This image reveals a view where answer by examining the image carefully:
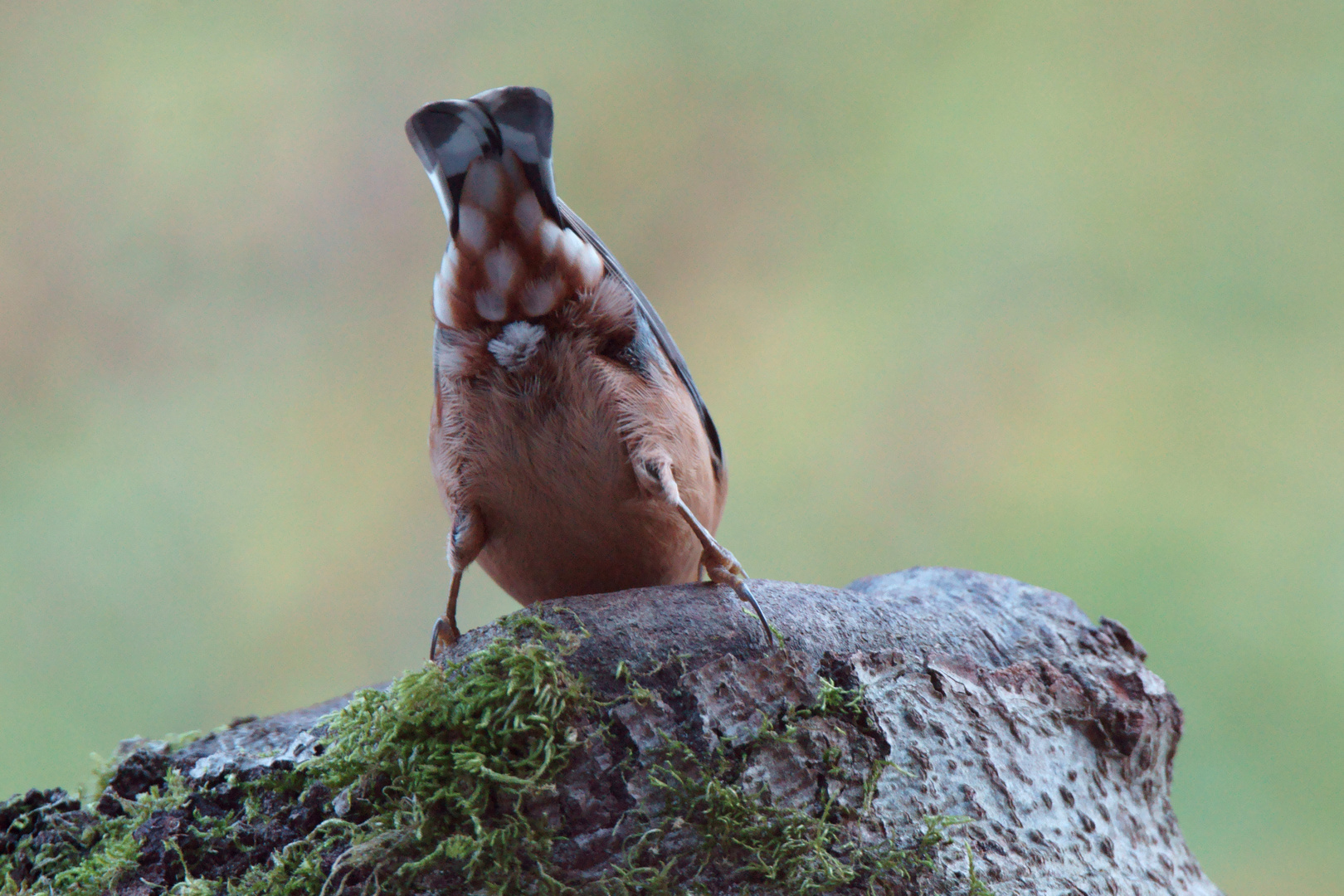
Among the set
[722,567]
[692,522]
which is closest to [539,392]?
[692,522]

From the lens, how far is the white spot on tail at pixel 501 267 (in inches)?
81.4

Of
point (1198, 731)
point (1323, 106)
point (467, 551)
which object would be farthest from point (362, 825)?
point (1323, 106)

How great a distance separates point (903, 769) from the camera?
1744 millimetres

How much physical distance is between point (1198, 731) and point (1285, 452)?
1.35 metres

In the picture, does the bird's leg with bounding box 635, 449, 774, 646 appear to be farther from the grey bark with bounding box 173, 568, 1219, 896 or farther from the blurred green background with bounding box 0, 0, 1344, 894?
the blurred green background with bounding box 0, 0, 1344, 894

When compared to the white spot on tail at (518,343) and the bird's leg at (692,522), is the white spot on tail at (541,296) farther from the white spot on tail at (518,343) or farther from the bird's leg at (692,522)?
the bird's leg at (692,522)

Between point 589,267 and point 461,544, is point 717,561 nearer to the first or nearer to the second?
point 461,544

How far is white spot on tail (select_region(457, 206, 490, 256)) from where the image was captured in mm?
2043

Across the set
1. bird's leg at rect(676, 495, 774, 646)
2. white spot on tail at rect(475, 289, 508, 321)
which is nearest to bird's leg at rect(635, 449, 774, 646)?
bird's leg at rect(676, 495, 774, 646)

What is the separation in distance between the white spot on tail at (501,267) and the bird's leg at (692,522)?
464 millimetres

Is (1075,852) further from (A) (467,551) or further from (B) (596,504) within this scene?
(A) (467,551)

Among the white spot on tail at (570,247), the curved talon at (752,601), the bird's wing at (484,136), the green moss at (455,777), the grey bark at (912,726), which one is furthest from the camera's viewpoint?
the white spot on tail at (570,247)

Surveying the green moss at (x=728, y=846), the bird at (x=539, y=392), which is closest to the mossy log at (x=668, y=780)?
the green moss at (x=728, y=846)

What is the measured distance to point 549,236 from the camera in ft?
6.79
